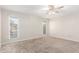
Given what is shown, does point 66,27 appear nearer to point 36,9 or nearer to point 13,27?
point 36,9

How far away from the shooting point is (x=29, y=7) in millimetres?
1541

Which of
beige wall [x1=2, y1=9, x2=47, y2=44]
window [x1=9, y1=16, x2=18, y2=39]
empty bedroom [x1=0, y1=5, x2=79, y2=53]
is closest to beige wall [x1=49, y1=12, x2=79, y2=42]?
empty bedroom [x1=0, y1=5, x2=79, y2=53]

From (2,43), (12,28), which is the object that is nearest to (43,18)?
(12,28)

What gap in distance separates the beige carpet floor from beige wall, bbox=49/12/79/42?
3.9 inches

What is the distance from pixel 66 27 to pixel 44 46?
0.55 m

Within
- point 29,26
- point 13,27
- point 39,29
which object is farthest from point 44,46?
point 13,27

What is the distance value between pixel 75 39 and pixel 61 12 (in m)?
0.55

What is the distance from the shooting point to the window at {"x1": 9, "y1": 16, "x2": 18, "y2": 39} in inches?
61.2

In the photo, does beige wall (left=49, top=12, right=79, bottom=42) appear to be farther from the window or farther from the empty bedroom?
the window

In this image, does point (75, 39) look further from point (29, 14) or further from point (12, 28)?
point (12, 28)

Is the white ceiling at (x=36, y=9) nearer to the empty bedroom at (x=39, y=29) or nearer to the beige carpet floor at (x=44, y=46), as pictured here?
the empty bedroom at (x=39, y=29)

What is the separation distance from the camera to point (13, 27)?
1584 mm

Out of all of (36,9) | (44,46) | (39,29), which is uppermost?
(36,9)
